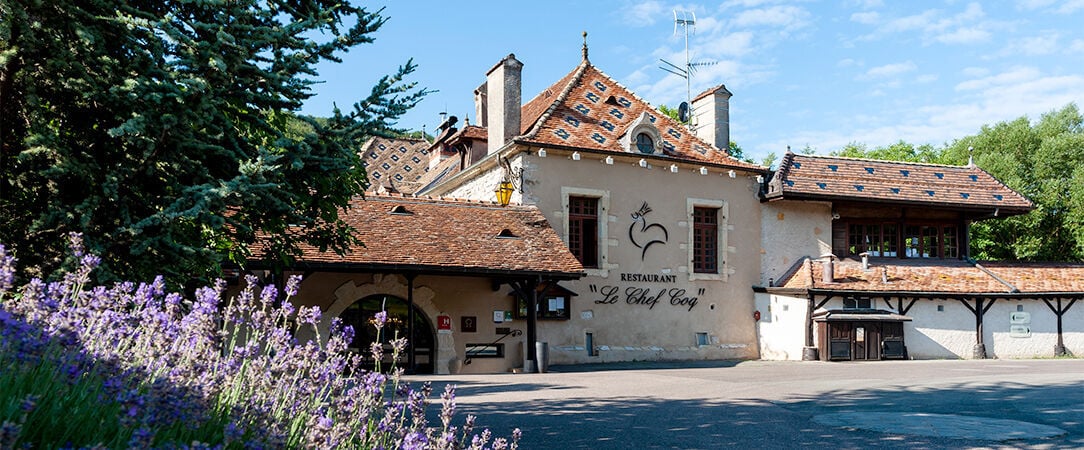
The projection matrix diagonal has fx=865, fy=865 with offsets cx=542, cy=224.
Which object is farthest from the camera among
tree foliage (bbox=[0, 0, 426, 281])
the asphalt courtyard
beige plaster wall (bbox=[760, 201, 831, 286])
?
beige plaster wall (bbox=[760, 201, 831, 286])

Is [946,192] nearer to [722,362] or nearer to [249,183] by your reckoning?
[722,362]

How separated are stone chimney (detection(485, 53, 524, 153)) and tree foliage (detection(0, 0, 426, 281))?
1318cm

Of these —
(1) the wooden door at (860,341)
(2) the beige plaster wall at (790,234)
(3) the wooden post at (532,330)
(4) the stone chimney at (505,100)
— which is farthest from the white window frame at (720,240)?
(3) the wooden post at (532,330)

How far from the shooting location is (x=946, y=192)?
23859mm

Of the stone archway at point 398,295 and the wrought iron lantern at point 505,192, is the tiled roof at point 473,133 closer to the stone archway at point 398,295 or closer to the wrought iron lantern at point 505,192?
the wrought iron lantern at point 505,192

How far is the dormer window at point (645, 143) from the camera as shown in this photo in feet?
69.1

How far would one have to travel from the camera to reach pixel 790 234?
22562mm

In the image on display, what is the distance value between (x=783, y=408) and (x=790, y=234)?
42.9 ft

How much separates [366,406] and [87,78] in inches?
162

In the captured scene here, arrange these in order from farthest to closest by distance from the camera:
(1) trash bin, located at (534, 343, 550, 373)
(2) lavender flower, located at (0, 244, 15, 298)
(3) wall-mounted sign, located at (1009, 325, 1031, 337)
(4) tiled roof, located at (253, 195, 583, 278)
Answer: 1. (3) wall-mounted sign, located at (1009, 325, 1031, 337)
2. (1) trash bin, located at (534, 343, 550, 373)
3. (4) tiled roof, located at (253, 195, 583, 278)
4. (2) lavender flower, located at (0, 244, 15, 298)

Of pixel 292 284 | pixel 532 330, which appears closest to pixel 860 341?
pixel 532 330

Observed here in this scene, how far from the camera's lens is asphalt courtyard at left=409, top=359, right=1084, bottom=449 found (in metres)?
7.70

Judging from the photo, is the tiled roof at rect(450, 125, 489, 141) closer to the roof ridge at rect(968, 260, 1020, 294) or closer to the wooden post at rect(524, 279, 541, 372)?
the wooden post at rect(524, 279, 541, 372)

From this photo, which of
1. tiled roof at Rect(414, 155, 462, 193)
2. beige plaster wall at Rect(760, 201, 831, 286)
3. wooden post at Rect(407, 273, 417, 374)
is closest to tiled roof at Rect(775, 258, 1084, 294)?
beige plaster wall at Rect(760, 201, 831, 286)
